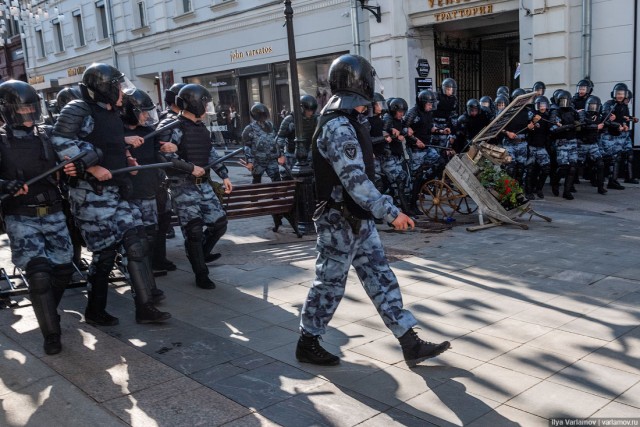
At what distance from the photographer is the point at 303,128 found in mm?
9148

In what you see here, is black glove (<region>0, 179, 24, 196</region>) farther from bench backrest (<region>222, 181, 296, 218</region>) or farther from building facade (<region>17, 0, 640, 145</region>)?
building facade (<region>17, 0, 640, 145</region>)

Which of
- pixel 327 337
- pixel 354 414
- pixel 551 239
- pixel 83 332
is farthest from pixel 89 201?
pixel 551 239

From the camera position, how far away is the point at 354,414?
3238 mm

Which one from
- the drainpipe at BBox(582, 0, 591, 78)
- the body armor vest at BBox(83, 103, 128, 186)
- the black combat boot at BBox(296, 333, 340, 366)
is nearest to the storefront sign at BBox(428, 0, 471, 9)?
the drainpipe at BBox(582, 0, 591, 78)

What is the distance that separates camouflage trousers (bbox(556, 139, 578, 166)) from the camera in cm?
1029

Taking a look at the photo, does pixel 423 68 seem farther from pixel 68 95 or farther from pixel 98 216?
pixel 98 216

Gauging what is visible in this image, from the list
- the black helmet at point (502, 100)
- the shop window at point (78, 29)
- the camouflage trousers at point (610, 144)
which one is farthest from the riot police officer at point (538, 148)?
the shop window at point (78, 29)

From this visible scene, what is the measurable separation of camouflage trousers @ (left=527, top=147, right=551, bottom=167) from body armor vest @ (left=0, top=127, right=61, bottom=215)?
7999 millimetres

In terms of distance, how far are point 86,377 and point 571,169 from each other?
8710 mm

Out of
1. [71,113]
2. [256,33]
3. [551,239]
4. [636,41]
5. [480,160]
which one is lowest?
[551,239]

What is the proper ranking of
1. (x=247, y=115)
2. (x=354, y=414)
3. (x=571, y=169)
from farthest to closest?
1. (x=247, y=115)
2. (x=571, y=169)
3. (x=354, y=414)

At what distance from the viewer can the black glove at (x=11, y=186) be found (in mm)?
4070

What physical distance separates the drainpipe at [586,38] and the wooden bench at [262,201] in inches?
274

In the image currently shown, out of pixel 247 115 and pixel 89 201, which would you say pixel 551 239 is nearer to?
pixel 89 201
